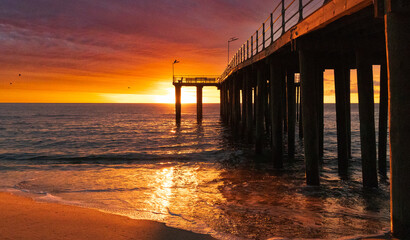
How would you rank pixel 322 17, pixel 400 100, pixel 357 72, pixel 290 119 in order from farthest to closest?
1. pixel 290 119
2. pixel 357 72
3. pixel 322 17
4. pixel 400 100

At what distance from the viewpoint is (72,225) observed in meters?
5.57

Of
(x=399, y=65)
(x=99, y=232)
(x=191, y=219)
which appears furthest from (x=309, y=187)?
(x=99, y=232)

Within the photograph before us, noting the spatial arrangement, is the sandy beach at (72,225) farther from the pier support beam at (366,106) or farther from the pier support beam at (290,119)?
the pier support beam at (290,119)

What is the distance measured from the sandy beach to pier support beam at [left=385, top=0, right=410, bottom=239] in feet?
10.5

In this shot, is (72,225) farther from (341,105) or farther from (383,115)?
(383,115)

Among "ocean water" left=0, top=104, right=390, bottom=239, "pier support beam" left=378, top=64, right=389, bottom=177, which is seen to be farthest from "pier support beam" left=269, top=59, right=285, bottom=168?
"pier support beam" left=378, top=64, right=389, bottom=177

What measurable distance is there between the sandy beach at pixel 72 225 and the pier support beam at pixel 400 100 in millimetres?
3211

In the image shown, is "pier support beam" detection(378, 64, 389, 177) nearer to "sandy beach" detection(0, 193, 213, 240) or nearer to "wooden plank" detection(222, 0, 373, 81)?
"wooden plank" detection(222, 0, 373, 81)

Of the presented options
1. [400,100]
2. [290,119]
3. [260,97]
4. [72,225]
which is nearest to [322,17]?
[400,100]

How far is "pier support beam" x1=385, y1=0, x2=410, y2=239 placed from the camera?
419 cm

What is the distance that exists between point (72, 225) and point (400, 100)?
242 inches

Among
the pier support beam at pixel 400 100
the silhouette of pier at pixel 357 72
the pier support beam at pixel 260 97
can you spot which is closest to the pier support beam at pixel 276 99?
the silhouette of pier at pixel 357 72

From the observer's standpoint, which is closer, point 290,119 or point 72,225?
point 72,225

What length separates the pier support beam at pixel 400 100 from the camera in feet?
13.7
